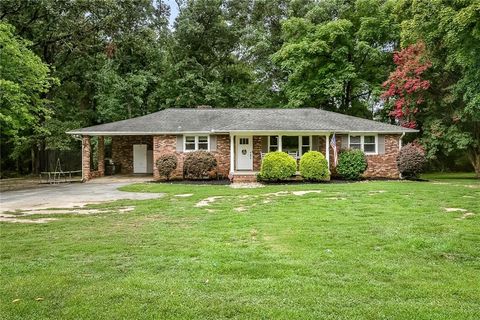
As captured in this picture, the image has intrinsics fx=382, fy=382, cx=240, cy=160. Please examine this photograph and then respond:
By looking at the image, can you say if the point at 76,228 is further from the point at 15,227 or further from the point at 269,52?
the point at 269,52

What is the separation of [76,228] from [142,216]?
176cm

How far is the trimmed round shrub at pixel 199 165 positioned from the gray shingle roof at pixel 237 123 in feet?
4.55

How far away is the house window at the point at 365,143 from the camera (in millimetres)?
20609

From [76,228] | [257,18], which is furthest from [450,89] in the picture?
[76,228]

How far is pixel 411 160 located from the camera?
18891 mm

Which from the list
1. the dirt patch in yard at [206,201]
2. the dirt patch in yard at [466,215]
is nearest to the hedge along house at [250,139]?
the dirt patch in yard at [206,201]

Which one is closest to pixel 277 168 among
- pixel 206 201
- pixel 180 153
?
pixel 180 153

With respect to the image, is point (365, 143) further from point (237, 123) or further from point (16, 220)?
point (16, 220)

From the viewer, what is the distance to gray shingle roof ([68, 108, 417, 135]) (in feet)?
63.7

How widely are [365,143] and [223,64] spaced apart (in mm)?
15427

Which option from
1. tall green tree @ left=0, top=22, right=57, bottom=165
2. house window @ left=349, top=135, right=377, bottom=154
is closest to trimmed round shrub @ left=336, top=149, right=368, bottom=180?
house window @ left=349, top=135, right=377, bottom=154

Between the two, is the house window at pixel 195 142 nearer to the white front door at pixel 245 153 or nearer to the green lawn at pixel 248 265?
the white front door at pixel 245 153

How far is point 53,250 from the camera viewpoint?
6254 mm

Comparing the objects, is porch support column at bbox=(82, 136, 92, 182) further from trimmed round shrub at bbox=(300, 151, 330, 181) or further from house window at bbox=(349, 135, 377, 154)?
house window at bbox=(349, 135, 377, 154)
